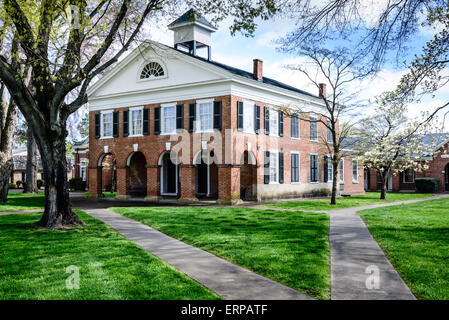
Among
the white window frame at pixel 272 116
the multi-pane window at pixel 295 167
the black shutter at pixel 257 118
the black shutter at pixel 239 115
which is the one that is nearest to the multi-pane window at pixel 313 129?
the multi-pane window at pixel 295 167

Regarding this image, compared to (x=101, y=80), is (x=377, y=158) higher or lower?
lower

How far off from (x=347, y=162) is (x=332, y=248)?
1044 inches

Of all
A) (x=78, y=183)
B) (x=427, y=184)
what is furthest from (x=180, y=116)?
(x=427, y=184)

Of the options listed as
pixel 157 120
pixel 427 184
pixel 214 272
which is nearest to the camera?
pixel 214 272

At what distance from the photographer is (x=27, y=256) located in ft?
26.5

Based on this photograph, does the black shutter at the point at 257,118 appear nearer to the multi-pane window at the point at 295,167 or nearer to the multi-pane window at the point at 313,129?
the multi-pane window at the point at 295,167

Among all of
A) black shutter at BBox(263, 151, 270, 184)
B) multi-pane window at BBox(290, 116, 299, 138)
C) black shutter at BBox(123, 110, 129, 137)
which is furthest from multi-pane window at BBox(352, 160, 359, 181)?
black shutter at BBox(123, 110, 129, 137)

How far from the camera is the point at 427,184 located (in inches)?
1500

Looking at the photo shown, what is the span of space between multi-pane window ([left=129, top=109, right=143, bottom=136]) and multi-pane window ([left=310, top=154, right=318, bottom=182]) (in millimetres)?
11647

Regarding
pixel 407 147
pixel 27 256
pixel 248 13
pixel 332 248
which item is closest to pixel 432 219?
pixel 332 248

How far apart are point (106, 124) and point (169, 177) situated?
5.42 m

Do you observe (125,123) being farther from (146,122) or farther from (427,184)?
(427,184)
